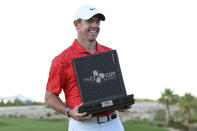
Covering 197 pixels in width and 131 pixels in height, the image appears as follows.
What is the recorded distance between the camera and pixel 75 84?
418cm

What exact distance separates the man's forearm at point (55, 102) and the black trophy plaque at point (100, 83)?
14.5 inches

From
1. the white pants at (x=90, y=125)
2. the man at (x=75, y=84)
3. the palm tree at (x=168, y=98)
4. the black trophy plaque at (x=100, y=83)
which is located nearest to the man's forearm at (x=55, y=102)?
the man at (x=75, y=84)

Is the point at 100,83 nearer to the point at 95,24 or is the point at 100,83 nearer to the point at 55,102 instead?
the point at 55,102

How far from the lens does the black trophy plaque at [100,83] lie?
3.96 meters

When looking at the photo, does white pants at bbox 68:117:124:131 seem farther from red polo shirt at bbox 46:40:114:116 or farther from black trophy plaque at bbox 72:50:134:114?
black trophy plaque at bbox 72:50:134:114

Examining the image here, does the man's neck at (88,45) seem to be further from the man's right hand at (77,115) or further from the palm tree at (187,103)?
the palm tree at (187,103)

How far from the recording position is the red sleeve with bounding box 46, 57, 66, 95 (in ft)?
13.7

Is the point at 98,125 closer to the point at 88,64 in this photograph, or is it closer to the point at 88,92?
the point at 88,92

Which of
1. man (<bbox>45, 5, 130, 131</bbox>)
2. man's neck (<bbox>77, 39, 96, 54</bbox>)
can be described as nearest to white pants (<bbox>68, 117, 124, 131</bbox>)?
man (<bbox>45, 5, 130, 131</bbox>)

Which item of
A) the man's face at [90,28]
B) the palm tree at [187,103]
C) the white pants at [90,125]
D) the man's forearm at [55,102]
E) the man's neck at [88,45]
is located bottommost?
the palm tree at [187,103]

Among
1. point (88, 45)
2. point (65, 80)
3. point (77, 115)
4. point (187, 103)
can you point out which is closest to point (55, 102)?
point (65, 80)

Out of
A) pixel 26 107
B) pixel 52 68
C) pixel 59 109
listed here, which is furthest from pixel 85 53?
pixel 26 107

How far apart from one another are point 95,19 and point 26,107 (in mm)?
16693

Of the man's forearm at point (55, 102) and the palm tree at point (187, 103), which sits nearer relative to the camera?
the man's forearm at point (55, 102)
